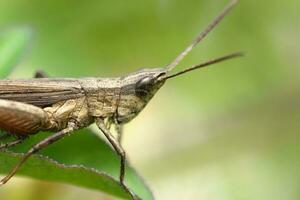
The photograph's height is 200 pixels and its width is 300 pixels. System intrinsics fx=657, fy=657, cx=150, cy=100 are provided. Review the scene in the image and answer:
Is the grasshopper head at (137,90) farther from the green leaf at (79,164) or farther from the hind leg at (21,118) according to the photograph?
the hind leg at (21,118)

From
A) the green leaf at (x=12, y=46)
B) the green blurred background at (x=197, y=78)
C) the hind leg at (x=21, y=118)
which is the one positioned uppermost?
the green leaf at (x=12, y=46)

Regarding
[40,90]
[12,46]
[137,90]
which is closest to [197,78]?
[137,90]

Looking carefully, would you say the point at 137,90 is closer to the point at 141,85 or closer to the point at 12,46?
the point at 141,85

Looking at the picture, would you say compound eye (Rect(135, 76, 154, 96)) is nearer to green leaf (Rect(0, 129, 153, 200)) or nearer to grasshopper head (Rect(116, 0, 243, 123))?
grasshopper head (Rect(116, 0, 243, 123))

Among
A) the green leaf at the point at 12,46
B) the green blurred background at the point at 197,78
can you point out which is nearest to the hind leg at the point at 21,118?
the green leaf at the point at 12,46

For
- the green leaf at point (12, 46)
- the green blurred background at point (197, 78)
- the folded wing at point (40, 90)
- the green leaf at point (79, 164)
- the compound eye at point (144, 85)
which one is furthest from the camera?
the green blurred background at point (197, 78)

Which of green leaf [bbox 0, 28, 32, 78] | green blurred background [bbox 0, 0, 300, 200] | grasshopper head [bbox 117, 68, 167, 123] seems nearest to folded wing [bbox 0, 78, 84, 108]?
green leaf [bbox 0, 28, 32, 78]

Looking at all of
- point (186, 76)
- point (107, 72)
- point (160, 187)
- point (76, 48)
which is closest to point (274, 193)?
point (160, 187)

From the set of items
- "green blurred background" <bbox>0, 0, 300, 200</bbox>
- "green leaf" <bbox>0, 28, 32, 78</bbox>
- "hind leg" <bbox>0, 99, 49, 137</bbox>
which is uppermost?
"green leaf" <bbox>0, 28, 32, 78</bbox>
